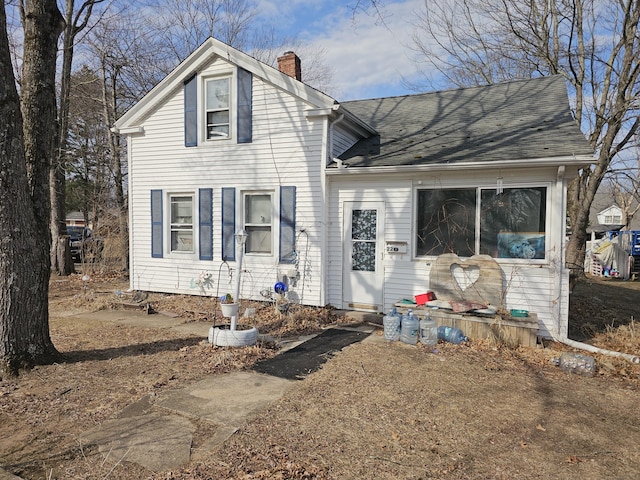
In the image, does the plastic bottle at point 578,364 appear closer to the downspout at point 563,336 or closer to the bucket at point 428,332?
the downspout at point 563,336

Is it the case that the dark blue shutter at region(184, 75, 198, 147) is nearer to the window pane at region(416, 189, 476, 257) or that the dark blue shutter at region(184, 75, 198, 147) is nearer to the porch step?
the porch step

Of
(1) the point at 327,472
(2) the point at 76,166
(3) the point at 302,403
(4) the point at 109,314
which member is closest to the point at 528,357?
(3) the point at 302,403

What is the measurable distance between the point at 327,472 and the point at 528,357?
3965 millimetres

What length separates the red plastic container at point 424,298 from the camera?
6.95 m

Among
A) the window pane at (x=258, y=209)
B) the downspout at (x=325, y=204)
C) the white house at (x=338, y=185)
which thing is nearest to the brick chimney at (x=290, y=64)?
the white house at (x=338, y=185)

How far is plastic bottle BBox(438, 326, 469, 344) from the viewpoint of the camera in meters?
6.12

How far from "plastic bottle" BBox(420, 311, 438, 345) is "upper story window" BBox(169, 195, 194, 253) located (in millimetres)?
5952

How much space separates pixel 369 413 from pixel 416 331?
8.45 feet

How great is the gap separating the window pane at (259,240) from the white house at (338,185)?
2 cm

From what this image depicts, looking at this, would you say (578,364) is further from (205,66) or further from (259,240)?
(205,66)

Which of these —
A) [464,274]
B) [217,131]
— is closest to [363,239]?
[464,274]

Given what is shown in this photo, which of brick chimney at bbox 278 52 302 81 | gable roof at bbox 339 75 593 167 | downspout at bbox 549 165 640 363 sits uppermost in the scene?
brick chimney at bbox 278 52 302 81

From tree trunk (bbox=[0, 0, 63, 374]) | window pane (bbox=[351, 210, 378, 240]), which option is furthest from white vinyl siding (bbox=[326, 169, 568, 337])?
tree trunk (bbox=[0, 0, 63, 374])

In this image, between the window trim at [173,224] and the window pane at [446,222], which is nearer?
the window pane at [446,222]
